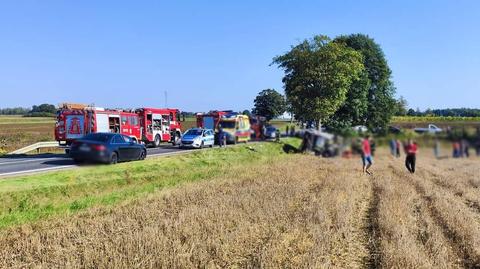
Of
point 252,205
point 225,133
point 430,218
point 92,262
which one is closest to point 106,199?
point 92,262

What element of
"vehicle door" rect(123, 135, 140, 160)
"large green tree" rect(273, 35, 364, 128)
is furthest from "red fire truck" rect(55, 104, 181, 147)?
"large green tree" rect(273, 35, 364, 128)

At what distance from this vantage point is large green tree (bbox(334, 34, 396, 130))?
4.25 metres

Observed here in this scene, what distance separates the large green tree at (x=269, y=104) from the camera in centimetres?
511

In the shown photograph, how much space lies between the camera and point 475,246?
4131cm

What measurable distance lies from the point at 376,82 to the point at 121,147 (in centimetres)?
339

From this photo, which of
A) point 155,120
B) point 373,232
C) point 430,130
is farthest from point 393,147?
point 373,232

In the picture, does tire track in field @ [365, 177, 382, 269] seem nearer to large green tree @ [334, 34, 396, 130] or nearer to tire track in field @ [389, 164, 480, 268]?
tire track in field @ [389, 164, 480, 268]

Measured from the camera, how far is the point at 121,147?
536cm

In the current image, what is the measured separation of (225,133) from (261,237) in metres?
38.2

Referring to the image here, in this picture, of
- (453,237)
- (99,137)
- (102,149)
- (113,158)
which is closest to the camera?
(102,149)

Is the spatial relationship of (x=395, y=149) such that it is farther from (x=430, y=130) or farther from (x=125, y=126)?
(x=125, y=126)

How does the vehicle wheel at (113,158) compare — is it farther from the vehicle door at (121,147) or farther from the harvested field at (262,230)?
the harvested field at (262,230)

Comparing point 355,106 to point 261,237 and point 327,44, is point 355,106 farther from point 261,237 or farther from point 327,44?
point 261,237

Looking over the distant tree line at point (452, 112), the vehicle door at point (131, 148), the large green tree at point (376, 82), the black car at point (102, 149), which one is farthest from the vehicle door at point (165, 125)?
the distant tree line at point (452, 112)
